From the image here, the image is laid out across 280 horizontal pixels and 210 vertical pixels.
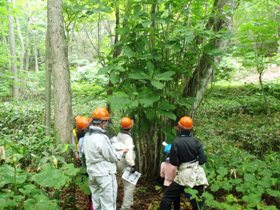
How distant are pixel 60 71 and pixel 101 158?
2.16 meters

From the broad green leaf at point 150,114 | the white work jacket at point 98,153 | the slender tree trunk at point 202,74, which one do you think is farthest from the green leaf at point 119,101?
the slender tree trunk at point 202,74

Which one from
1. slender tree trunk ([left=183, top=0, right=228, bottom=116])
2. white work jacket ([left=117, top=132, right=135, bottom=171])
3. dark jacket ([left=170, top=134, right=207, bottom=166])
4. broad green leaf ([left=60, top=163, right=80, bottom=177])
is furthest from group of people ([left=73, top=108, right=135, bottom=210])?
slender tree trunk ([left=183, top=0, right=228, bottom=116])

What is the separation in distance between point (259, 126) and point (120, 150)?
623 cm

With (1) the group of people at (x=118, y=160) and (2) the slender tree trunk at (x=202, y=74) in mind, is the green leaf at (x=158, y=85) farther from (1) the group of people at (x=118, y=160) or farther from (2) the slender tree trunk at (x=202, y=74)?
(2) the slender tree trunk at (x=202, y=74)

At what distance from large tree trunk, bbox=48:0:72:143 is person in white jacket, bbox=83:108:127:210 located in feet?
5.29

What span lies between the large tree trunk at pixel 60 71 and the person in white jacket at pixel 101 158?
5.29ft

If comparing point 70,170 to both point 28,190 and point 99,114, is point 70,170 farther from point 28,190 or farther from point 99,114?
point 99,114

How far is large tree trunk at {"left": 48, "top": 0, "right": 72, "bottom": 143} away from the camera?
5293 mm

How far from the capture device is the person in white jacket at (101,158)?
12.7 feet

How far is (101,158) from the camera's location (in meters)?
3.92

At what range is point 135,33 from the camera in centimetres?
487

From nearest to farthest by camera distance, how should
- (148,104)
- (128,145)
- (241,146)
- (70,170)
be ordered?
1. (70,170)
2. (148,104)
3. (128,145)
4. (241,146)

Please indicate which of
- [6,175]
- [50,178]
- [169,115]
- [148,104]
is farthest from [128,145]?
[6,175]

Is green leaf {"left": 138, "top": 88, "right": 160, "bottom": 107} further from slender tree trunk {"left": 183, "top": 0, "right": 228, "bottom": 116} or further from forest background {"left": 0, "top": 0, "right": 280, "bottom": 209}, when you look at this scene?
slender tree trunk {"left": 183, "top": 0, "right": 228, "bottom": 116}
